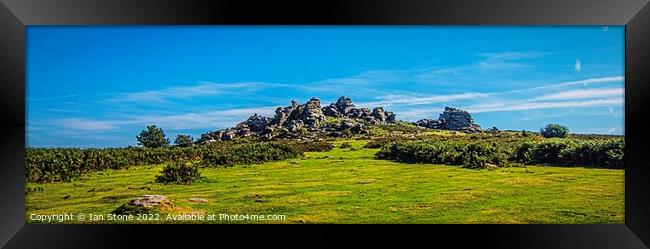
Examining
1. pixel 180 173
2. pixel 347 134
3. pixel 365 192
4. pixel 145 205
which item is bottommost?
pixel 145 205

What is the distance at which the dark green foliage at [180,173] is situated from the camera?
21.8 ft

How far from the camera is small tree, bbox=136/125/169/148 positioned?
6555mm

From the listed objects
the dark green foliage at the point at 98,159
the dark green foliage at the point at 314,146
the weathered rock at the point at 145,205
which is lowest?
the weathered rock at the point at 145,205

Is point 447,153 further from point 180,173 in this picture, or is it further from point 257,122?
point 180,173

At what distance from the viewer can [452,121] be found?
6.73m

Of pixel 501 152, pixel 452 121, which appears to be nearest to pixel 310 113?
pixel 452 121

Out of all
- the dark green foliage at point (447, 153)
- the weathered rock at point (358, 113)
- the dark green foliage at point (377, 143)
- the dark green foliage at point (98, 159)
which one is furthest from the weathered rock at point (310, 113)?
the dark green foliage at point (98, 159)
